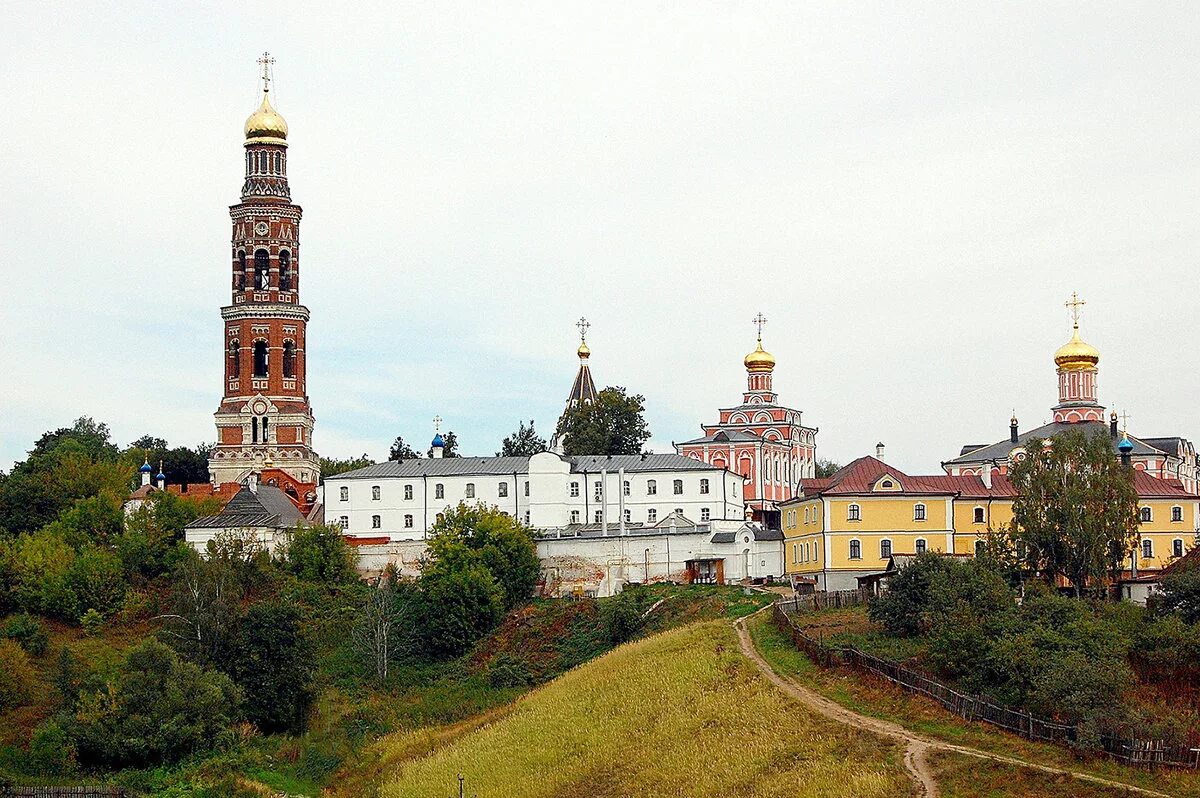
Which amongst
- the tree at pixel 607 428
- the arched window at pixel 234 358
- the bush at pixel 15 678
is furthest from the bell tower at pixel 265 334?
the bush at pixel 15 678

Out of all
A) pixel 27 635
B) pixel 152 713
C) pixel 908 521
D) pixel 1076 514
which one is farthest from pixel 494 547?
pixel 1076 514

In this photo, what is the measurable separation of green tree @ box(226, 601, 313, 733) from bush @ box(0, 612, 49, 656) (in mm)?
9470

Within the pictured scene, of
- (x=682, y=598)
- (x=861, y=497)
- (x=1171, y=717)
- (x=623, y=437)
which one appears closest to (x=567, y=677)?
(x=682, y=598)

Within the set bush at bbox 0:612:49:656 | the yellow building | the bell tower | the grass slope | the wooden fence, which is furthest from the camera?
the bell tower

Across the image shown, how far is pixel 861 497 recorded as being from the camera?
67250mm

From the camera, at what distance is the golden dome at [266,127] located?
3548 inches

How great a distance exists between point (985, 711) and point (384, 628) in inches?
1114

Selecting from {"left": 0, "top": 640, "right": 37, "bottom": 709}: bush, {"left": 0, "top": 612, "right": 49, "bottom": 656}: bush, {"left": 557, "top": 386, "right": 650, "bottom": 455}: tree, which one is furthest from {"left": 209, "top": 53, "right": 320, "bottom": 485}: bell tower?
{"left": 0, "top": 640, "right": 37, "bottom": 709}: bush

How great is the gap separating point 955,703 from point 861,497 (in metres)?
24.5

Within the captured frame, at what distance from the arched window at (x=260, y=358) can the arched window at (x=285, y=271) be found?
3177mm

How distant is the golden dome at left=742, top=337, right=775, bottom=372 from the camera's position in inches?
3780

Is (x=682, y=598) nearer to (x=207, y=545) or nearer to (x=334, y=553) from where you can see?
(x=334, y=553)

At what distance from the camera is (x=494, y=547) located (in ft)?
230

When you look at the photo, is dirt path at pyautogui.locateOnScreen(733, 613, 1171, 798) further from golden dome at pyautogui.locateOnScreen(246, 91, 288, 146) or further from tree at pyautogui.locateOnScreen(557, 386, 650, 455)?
golden dome at pyautogui.locateOnScreen(246, 91, 288, 146)
